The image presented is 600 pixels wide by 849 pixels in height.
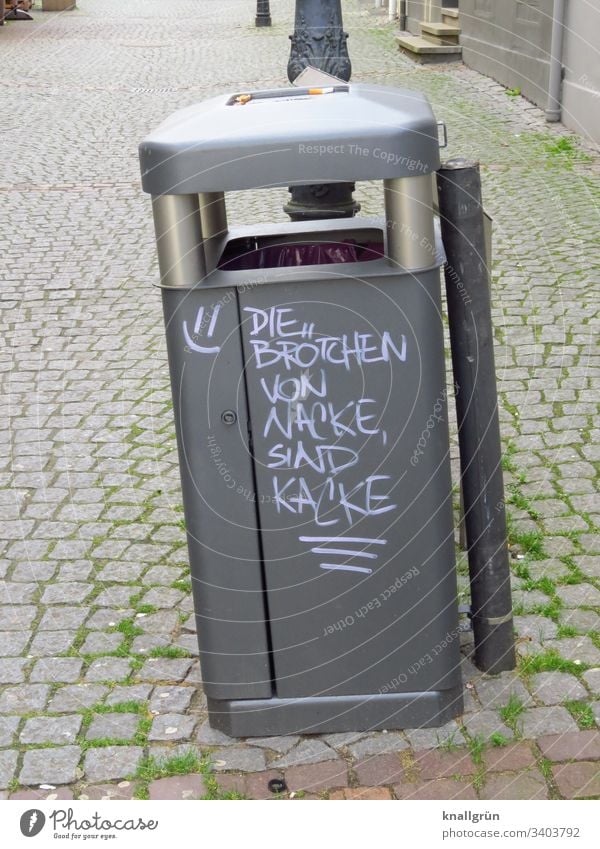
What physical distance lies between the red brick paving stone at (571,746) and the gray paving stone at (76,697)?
1.25 meters

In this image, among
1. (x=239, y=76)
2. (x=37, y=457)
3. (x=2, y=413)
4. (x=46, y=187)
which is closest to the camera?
(x=37, y=457)

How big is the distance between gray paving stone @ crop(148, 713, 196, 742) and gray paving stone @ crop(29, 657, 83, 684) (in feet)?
1.16

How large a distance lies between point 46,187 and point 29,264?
267 cm

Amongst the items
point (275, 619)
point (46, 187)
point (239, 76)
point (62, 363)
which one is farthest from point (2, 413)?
point (239, 76)

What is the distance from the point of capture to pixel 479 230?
2.95 metres

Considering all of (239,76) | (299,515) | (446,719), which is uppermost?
(299,515)

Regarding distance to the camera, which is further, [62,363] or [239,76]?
[239,76]

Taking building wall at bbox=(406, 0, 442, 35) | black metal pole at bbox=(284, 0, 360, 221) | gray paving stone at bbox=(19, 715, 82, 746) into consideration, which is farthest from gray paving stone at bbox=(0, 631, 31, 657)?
building wall at bbox=(406, 0, 442, 35)

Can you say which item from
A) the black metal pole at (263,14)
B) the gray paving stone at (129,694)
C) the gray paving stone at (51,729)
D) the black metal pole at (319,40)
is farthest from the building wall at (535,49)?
the black metal pole at (263,14)

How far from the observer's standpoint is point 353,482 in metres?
2.82

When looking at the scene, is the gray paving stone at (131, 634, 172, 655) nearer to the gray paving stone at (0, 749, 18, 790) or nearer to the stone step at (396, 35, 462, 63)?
the gray paving stone at (0, 749, 18, 790)

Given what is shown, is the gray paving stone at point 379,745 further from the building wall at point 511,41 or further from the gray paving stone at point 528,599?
the building wall at point 511,41

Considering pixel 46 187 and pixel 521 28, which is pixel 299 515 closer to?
pixel 46 187

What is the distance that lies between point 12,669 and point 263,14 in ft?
77.7
